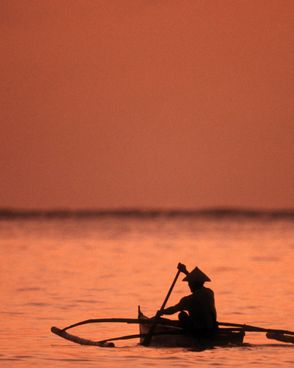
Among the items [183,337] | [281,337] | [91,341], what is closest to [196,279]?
[183,337]

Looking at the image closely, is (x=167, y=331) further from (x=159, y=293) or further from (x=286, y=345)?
(x=159, y=293)

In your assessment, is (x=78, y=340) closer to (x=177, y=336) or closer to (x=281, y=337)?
(x=177, y=336)

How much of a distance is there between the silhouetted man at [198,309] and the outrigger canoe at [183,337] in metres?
0.13

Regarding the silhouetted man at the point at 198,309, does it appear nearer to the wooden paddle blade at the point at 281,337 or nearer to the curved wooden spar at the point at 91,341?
the curved wooden spar at the point at 91,341

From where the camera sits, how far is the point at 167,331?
23312mm

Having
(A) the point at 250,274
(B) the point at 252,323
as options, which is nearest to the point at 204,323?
(B) the point at 252,323

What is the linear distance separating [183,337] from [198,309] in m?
0.62

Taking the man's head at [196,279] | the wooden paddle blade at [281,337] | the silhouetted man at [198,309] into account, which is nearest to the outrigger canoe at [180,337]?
the wooden paddle blade at [281,337]

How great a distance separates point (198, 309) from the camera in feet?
74.8

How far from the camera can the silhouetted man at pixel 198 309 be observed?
2283cm

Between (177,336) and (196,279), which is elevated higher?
(196,279)

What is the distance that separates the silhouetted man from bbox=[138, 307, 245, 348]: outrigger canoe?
0.13 meters

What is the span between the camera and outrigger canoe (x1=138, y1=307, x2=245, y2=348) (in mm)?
23047

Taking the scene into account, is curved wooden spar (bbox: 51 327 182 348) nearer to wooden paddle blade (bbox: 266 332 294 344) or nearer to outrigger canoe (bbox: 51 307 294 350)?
outrigger canoe (bbox: 51 307 294 350)
